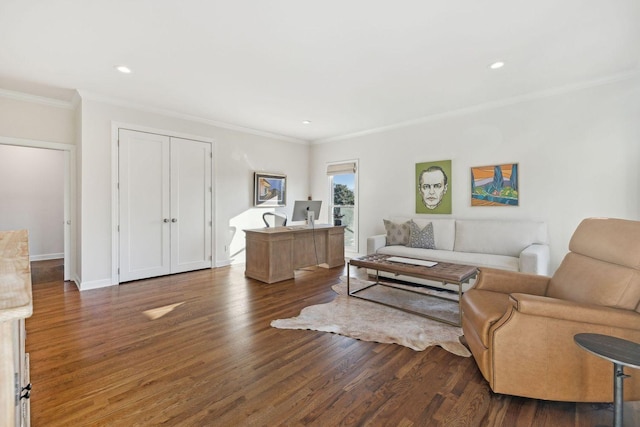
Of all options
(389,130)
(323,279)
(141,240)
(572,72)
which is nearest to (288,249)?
(323,279)

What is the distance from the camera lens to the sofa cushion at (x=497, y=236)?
3779 mm

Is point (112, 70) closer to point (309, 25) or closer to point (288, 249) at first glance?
point (309, 25)

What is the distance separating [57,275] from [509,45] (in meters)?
6.87

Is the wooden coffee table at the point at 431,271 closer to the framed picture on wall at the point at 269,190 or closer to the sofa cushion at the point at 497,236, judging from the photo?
the sofa cushion at the point at 497,236

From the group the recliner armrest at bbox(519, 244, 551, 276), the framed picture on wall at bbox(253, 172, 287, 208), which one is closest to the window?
the framed picture on wall at bbox(253, 172, 287, 208)

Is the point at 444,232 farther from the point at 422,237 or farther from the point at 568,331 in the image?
the point at 568,331

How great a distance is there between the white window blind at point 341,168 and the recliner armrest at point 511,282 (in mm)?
3945

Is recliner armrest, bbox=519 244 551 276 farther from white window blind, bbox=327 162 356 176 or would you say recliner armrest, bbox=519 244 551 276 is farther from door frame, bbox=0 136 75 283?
door frame, bbox=0 136 75 283

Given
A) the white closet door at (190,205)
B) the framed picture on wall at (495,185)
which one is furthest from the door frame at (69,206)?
the framed picture on wall at (495,185)

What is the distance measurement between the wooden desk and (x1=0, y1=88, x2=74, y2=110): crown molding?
3.14 metres

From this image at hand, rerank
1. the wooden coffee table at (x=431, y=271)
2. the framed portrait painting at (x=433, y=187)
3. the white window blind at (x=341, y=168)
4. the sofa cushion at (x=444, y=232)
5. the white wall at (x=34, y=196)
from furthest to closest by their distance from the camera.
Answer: the white window blind at (x=341, y=168)
the white wall at (x=34, y=196)
the framed portrait painting at (x=433, y=187)
the sofa cushion at (x=444, y=232)
the wooden coffee table at (x=431, y=271)

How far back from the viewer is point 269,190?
6039 mm

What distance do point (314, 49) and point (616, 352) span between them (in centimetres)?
297

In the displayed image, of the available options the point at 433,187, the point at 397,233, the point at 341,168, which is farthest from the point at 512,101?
the point at 341,168
